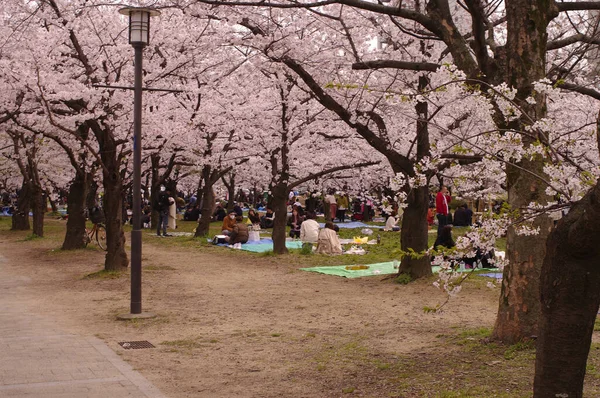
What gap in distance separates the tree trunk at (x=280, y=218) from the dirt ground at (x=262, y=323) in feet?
8.17

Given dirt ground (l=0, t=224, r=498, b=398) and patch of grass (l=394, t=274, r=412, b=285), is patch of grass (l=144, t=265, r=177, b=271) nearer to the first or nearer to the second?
dirt ground (l=0, t=224, r=498, b=398)

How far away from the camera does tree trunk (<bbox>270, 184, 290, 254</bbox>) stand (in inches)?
820

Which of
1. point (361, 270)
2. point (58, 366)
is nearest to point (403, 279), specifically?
point (361, 270)

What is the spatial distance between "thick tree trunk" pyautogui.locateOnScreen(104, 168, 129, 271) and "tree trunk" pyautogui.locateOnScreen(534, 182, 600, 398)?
12336mm

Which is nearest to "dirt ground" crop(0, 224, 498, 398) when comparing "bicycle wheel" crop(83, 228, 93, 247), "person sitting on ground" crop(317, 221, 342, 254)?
"person sitting on ground" crop(317, 221, 342, 254)

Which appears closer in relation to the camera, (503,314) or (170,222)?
(503,314)

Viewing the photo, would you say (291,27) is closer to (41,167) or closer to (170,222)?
(170,222)

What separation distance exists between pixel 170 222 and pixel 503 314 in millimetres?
25773

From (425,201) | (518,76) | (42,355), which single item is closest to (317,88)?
(425,201)

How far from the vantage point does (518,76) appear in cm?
792

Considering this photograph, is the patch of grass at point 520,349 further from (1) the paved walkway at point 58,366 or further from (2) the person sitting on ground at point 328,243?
(2) the person sitting on ground at point 328,243

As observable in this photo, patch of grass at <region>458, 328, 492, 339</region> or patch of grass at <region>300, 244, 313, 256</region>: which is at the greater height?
patch of grass at <region>300, 244, 313, 256</region>

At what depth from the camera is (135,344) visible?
9031 mm

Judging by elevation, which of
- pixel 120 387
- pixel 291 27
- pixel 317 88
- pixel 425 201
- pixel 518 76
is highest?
pixel 291 27
